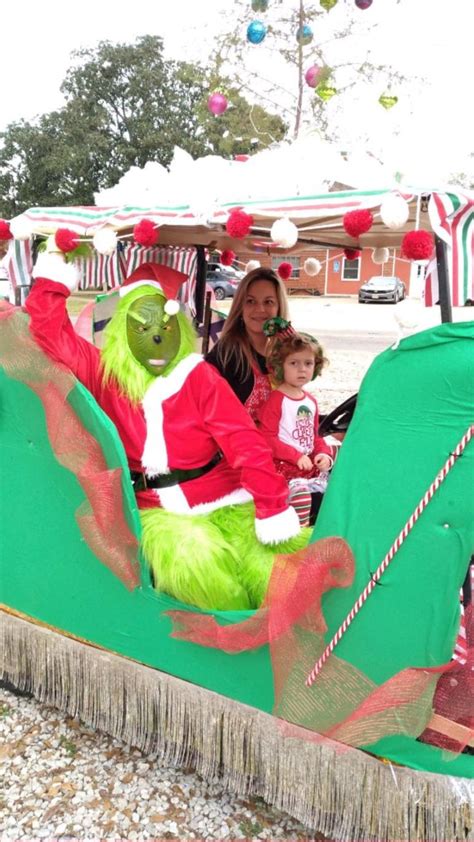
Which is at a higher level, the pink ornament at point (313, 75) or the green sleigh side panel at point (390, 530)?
the pink ornament at point (313, 75)

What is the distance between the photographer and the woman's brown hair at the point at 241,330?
129 inches

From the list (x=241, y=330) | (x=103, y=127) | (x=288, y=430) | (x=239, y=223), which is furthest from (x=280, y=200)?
(x=103, y=127)

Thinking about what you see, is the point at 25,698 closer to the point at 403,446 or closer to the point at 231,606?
the point at 231,606

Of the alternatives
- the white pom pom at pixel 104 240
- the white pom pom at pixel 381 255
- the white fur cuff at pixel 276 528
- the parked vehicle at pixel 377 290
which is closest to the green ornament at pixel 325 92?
the white pom pom at pixel 381 255

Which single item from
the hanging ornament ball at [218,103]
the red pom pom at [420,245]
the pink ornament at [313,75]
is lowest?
the red pom pom at [420,245]

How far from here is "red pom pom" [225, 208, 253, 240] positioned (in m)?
1.77

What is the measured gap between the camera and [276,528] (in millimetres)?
2033

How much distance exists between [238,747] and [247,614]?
1.60 feet

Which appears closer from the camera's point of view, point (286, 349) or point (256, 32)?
point (286, 349)

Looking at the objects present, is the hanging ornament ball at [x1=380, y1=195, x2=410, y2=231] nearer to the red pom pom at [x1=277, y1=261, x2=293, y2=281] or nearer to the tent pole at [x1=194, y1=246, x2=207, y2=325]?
the tent pole at [x1=194, y1=246, x2=207, y2=325]

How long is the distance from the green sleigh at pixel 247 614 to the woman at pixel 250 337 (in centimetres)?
130

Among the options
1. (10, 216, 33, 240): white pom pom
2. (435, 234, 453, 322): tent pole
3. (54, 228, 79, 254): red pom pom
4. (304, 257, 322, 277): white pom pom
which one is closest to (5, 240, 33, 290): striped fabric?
(10, 216, 33, 240): white pom pom

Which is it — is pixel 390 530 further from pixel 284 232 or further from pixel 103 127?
pixel 103 127

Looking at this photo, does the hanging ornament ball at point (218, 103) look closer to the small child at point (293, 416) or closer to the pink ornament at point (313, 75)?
the pink ornament at point (313, 75)
